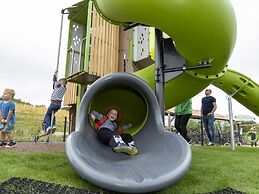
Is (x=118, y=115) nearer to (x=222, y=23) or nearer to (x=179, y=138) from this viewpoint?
(x=179, y=138)

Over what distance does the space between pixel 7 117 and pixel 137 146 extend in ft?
8.78

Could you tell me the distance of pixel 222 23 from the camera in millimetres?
3367

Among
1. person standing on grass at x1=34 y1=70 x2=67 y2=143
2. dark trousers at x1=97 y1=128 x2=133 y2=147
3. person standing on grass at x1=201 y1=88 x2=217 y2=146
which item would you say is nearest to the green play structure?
dark trousers at x1=97 y1=128 x2=133 y2=147

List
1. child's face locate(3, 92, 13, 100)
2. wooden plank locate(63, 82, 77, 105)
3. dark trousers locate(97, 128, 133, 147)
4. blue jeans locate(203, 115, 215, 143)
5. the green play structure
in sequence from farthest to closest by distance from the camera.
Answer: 1. wooden plank locate(63, 82, 77, 105)
2. blue jeans locate(203, 115, 215, 143)
3. child's face locate(3, 92, 13, 100)
4. dark trousers locate(97, 128, 133, 147)
5. the green play structure

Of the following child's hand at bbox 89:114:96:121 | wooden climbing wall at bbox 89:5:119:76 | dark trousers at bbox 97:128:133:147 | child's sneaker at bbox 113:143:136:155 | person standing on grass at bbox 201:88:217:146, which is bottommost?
child's sneaker at bbox 113:143:136:155

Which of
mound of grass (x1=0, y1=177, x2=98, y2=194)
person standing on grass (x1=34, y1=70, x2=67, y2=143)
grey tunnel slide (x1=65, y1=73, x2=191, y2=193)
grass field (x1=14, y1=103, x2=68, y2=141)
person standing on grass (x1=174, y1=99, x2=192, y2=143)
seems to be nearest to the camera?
mound of grass (x1=0, y1=177, x2=98, y2=194)

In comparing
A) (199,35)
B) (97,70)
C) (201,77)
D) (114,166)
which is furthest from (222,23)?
(97,70)

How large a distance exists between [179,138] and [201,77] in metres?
1.39

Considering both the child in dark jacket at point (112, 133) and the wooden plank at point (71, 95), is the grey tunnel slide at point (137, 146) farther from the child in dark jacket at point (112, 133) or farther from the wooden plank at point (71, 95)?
the wooden plank at point (71, 95)

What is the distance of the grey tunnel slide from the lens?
102 inches

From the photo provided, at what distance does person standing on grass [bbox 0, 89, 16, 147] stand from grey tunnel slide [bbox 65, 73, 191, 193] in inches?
68.3

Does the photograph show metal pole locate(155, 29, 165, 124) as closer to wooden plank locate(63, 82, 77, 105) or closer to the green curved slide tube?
the green curved slide tube

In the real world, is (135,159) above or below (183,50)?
below

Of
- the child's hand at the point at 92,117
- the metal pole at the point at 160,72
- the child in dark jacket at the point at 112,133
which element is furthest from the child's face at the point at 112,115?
the metal pole at the point at 160,72
